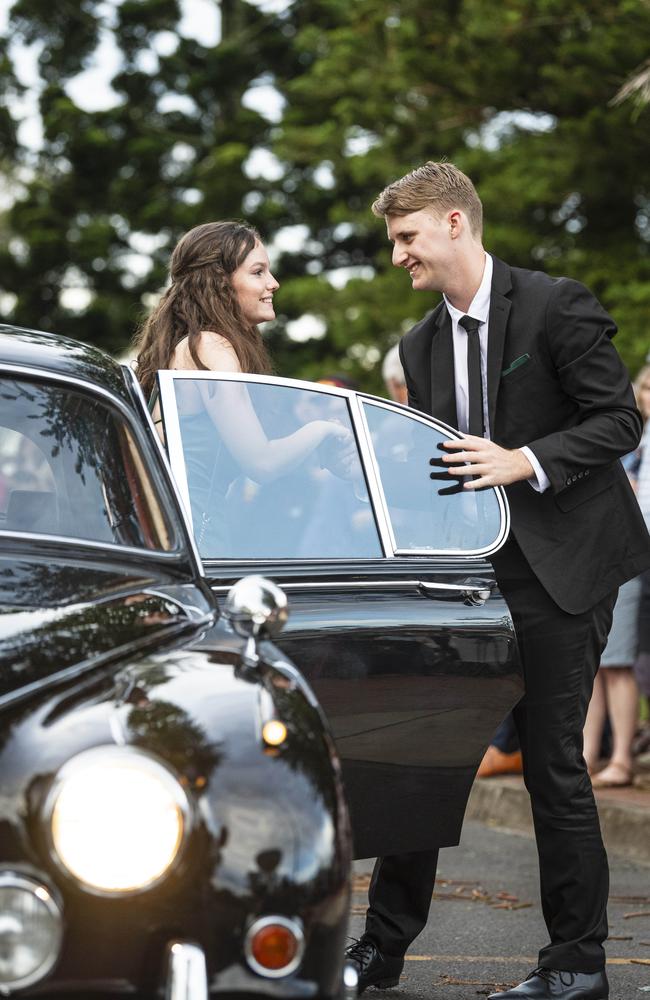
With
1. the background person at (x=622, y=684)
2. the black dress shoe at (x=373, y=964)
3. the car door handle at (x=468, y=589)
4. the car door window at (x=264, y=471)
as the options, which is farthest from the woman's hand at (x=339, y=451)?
the background person at (x=622, y=684)

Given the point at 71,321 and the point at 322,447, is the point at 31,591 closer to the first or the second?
the point at 322,447

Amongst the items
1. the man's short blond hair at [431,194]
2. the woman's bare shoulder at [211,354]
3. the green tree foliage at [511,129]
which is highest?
the green tree foliage at [511,129]

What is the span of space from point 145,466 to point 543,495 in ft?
Result: 4.37

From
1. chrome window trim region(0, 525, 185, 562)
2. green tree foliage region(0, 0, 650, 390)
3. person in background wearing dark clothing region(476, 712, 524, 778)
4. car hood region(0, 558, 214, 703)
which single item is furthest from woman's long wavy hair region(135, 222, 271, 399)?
green tree foliage region(0, 0, 650, 390)

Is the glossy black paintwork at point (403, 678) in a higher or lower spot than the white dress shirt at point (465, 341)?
lower

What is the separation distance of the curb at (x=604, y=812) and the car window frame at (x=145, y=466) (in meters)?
4.06

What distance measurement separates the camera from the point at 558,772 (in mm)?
4180

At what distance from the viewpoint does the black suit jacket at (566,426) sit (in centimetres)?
416

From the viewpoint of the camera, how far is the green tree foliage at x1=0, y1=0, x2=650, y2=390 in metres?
14.9

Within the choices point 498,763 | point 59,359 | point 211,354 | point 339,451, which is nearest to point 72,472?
point 59,359

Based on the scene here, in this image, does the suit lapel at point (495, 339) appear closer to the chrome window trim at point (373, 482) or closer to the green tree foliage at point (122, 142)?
the chrome window trim at point (373, 482)

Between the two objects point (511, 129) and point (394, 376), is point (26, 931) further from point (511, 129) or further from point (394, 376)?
point (511, 129)

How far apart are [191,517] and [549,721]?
3.95ft

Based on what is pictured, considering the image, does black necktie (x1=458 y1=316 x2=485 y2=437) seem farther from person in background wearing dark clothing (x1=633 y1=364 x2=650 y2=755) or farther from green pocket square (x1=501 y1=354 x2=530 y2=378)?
person in background wearing dark clothing (x1=633 y1=364 x2=650 y2=755)
